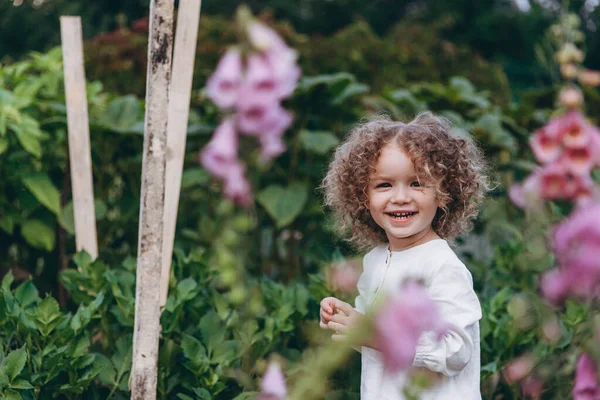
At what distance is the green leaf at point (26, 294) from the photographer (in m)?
2.17

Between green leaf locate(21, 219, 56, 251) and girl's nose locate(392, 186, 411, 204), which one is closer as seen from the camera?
girl's nose locate(392, 186, 411, 204)

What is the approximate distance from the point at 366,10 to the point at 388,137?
13.2m

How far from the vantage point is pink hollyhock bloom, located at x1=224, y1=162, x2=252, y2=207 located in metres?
0.97

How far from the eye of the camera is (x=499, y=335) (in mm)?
2289

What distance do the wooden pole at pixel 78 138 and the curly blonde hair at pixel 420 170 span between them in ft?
3.03

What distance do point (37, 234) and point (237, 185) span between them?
2.29 meters

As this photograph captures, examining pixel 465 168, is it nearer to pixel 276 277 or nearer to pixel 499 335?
pixel 499 335

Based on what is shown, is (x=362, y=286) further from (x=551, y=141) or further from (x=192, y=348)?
(x=551, y=141)

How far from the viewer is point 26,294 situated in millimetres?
2186

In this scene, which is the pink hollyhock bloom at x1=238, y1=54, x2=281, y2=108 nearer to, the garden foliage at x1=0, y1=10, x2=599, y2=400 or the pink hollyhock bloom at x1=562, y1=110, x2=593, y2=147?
the garden foliage at x1=0, y1=10, x2=599, y2=400

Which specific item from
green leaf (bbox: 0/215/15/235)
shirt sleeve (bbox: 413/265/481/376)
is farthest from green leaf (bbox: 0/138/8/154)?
shirt sleeve (bbox: 413/265/481/376)

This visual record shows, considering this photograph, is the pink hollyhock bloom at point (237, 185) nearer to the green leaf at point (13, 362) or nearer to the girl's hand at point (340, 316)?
the girl's hand at point (340, 316)

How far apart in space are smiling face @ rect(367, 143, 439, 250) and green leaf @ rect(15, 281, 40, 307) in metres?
1.02

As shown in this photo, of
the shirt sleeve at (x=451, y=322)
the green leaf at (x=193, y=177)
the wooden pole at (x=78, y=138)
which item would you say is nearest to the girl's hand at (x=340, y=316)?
the shirt sleeve at (x=451, y=322)
